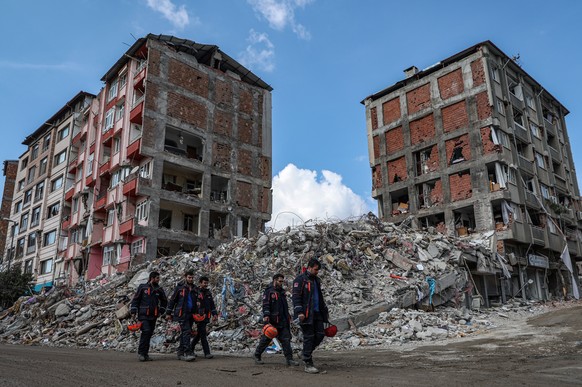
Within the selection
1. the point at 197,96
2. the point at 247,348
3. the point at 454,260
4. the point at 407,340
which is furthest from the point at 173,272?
the point at 197,96

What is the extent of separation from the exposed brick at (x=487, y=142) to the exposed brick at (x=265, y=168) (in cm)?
1655

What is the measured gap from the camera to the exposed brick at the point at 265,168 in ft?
120

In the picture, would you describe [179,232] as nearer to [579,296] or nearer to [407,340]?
[407,340]

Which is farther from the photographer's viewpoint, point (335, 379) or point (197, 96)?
point (197, 96)

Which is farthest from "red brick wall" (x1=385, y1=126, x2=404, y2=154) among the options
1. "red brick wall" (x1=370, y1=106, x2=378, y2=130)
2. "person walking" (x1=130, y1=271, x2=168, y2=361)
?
"person walking" (x1=130, y1=271, x2=168, y2=361)

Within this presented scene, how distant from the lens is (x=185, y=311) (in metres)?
8.63

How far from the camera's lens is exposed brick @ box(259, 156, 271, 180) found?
1446 inches

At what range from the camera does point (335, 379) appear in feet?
19.8

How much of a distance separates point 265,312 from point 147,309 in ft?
8.38

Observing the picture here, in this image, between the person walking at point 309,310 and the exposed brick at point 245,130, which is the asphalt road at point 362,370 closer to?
the person walking at point 309,310

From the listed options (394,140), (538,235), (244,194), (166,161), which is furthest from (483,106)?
(166,161)

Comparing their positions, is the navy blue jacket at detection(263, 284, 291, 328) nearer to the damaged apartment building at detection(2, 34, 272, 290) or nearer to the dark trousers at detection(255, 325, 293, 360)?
the dark trousers at detection(255, 325, 293, 360)

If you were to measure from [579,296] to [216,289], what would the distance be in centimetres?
2919

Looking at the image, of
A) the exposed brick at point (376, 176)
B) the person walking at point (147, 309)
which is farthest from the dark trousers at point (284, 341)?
the exposed brick at point (376, 176)
